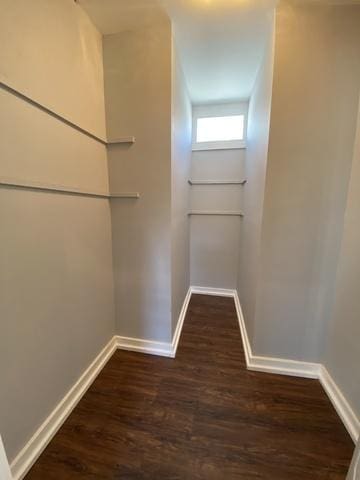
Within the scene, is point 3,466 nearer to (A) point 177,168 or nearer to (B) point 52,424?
(B) point 52,424

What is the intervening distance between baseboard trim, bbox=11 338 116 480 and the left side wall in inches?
1.7

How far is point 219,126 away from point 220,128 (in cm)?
3

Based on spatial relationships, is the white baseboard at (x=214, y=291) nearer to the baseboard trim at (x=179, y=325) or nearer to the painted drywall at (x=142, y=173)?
the baseboard trim at (x=179, y=325)

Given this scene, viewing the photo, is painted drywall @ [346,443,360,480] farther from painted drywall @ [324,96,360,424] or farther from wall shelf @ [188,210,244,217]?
wall shelf @ [188,210,244,217]

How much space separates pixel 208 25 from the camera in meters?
1.50

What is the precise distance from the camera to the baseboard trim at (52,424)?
1038mm

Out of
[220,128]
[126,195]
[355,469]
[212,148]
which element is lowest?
[355,469]

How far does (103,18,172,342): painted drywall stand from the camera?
5.02 feet

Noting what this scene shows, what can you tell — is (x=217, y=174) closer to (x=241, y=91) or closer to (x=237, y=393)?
(x=241, y=91)

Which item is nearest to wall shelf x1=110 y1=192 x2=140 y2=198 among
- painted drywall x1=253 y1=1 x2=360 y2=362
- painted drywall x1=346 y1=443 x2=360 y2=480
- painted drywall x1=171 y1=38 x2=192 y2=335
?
painted drywall x1=171 y1=38 x2=192 y2=335

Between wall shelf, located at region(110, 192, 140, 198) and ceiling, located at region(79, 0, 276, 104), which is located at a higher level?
ceiling, located at region(79, 0, 276, 104)

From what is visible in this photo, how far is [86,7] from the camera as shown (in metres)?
1.33

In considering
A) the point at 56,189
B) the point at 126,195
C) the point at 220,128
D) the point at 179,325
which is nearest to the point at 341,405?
the point at 179,325

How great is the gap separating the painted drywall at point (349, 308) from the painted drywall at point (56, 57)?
1.84 m
